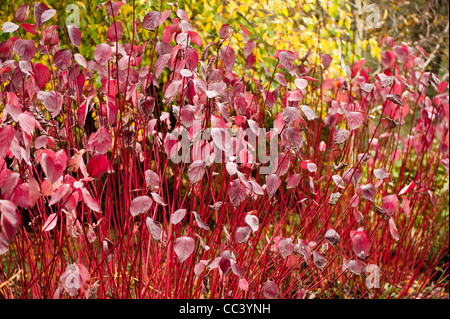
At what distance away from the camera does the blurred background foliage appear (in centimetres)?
168

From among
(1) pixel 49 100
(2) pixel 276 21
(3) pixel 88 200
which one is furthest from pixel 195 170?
(2) pixel 276 21

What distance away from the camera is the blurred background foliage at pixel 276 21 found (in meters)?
1.68

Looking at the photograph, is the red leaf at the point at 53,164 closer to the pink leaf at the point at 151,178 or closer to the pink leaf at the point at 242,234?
the pink leaf at the point at 151,178

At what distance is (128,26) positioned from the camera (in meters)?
1.79

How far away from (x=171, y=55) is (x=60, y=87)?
399mm

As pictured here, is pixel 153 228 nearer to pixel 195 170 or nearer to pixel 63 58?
pixel 195 170

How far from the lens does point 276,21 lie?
6.45 ft

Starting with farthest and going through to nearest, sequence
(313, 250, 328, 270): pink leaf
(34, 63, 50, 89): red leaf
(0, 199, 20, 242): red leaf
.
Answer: (313, 250, 328, 270): pink leaf → (34, 63, 50, 89): red leaf → (0, 199, 20, 242): red leaf

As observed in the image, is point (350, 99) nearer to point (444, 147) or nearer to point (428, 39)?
point (444, 147)

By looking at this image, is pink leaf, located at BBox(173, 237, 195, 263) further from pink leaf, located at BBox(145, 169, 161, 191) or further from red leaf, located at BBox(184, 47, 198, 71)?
red leaf, located at BBox(184, 47, 198, 71)

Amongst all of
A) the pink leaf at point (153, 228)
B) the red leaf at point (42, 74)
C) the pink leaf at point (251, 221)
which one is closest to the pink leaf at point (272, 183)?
the pink leaf at point (251, 221)

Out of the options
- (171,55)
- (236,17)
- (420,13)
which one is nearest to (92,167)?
(171,55)

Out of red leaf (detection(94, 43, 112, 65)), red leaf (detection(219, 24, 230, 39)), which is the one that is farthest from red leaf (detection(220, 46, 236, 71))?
red leaf (detection(94, 43, 112, 65))

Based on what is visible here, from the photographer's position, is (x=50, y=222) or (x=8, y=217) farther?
(x=50, y=222)
